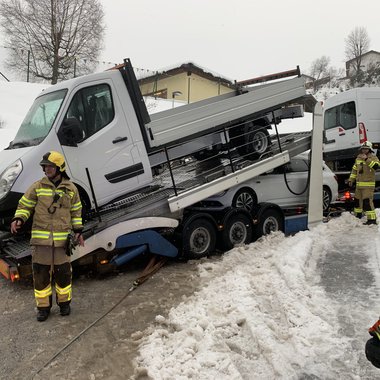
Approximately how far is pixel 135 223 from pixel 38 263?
1637 mm

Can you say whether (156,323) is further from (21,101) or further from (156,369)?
(21,101)

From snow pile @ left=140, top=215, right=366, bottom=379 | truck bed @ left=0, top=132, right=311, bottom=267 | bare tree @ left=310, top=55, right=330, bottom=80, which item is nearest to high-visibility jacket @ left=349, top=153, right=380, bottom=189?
truck bed @ left=0, top=132, right=311, bottom=267

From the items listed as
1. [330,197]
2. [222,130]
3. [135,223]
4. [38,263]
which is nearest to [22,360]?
[38,263]

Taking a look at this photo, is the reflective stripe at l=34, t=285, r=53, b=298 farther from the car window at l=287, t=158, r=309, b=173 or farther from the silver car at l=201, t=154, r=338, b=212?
the car window at l=287, t=158, r=309, b=173

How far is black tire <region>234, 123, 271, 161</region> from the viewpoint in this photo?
7.63 metres

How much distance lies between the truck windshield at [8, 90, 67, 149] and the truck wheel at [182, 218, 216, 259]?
2554mm

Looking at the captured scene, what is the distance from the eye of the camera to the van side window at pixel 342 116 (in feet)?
37.4

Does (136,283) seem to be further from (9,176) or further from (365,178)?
(365,178)

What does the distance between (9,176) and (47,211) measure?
118 centimetres

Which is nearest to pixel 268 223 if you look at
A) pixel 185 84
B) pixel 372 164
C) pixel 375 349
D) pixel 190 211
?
pixel 190 211

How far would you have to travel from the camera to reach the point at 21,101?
21844 millimetres

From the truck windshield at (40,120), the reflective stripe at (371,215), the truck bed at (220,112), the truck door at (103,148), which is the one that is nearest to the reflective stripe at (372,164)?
the reflective stripe at (371,215)

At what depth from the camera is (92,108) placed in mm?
5969

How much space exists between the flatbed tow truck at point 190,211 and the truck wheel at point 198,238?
0.05 ft
